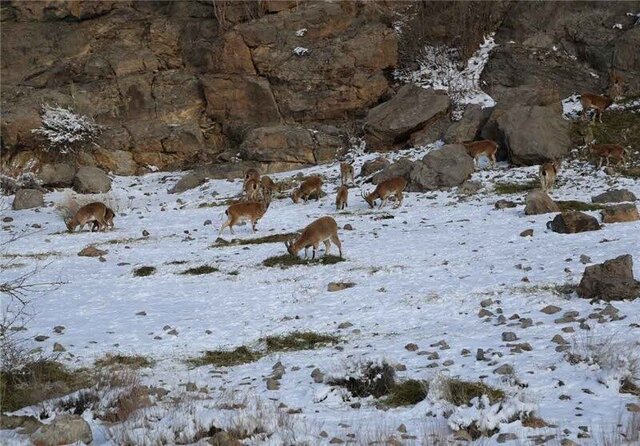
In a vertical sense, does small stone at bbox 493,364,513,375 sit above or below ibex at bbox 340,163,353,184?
below

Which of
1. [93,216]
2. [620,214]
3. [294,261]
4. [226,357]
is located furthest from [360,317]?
[93,216]

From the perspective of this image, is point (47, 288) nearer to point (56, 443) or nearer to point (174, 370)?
point (174, 370)

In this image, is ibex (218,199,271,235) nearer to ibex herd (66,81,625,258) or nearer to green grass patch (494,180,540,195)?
ibex herd (66,81,625,258)

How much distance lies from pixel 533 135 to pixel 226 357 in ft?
63.8

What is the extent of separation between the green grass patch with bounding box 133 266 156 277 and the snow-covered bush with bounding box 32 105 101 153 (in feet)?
65.4

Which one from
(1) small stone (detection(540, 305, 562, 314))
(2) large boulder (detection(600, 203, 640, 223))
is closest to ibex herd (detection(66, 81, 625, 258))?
(2) large boulder (detection(600, 203, 640, 223))

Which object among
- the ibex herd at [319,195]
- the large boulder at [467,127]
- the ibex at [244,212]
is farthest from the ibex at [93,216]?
the large boulder at [467,127]

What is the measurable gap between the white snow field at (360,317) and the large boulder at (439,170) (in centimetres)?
120

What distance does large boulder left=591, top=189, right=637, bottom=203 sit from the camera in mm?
20406

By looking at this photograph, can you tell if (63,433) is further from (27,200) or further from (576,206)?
(27,200)

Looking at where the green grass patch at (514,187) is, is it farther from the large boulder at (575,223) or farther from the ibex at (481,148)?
the large boulder at (575,223)

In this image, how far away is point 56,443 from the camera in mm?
6789


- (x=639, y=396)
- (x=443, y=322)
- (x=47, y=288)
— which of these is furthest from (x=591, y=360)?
(x=47, y=288)

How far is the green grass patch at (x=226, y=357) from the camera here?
34.0ft
